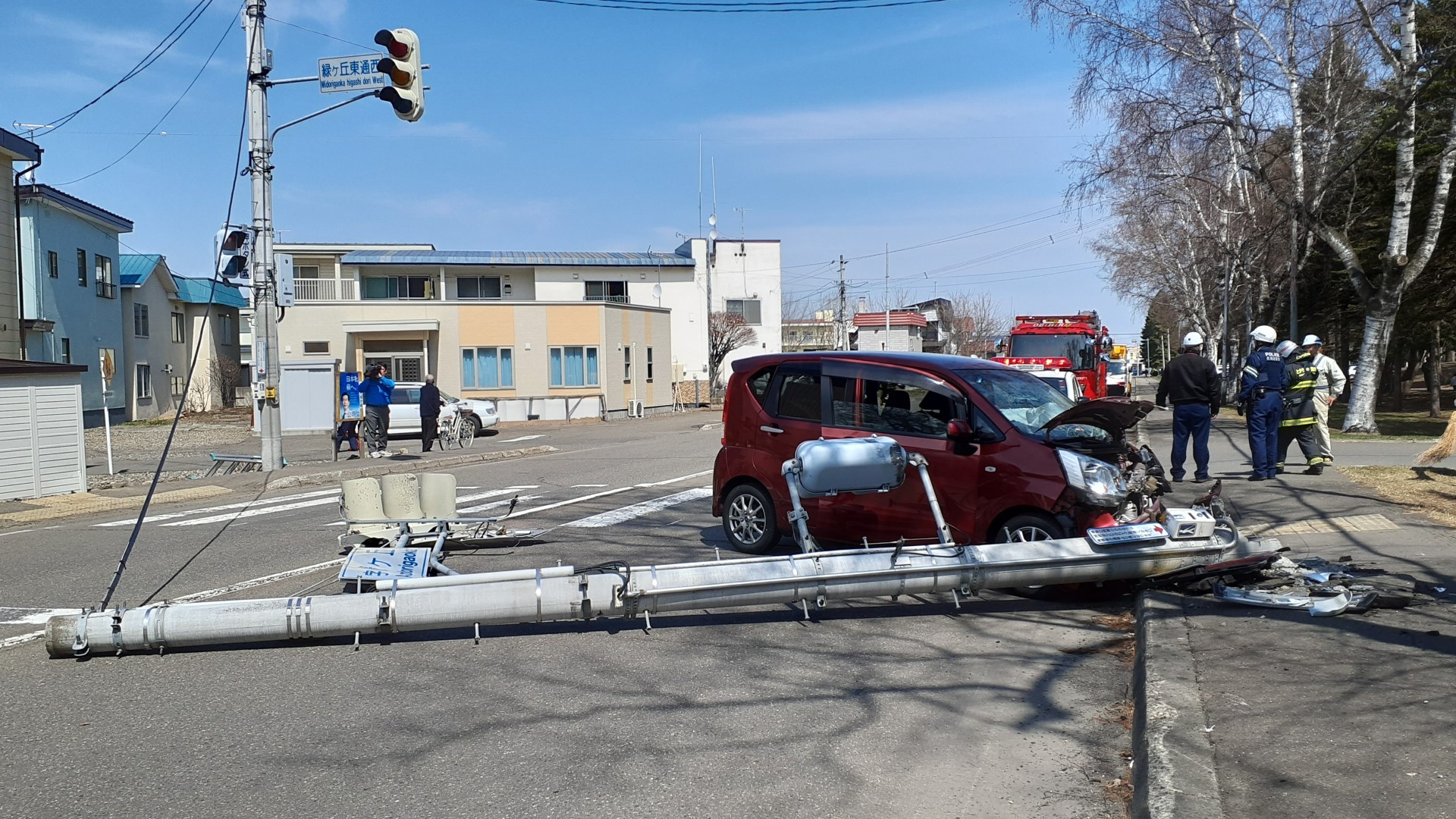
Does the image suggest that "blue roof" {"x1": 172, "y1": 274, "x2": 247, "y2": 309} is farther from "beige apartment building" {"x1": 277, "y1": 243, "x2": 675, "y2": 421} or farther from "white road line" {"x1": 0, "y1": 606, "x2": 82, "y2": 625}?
"white road line" {"x1": 0, "y1": 606, "x2": 82, "y2": 625}

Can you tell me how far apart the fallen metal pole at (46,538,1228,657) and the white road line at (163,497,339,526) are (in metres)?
6.99

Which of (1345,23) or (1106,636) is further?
(1345,23)

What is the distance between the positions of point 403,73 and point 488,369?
95.3ft

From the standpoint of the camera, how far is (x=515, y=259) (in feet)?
167

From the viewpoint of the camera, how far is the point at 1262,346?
45.5 ft

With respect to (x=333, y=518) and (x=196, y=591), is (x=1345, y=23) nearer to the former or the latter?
(x=333, y=518)

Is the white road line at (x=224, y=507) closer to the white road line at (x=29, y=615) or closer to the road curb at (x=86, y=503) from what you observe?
the road curb at (x=86, y=503)

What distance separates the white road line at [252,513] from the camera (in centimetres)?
1311

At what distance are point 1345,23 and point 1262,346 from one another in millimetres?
7237

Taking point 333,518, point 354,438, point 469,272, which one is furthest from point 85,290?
point 333,518

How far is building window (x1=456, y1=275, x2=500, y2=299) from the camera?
1993 inches

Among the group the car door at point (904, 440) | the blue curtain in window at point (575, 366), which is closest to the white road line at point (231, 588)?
the car door at point (904, 440)

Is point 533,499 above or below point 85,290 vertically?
below

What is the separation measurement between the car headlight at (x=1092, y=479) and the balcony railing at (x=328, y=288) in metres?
47.0
